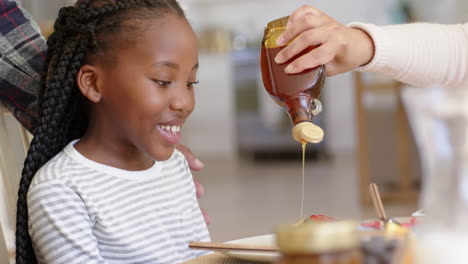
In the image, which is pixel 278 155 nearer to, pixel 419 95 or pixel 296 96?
pixel 296 96

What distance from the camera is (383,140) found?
4.24 m

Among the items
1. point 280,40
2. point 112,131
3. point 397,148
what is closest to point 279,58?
point 280,40

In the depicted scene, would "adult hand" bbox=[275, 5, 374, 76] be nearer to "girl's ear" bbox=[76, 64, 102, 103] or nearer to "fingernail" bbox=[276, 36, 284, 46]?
"fingernail" bbox=[276, 36, 284, 46]

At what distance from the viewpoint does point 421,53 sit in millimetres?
1356

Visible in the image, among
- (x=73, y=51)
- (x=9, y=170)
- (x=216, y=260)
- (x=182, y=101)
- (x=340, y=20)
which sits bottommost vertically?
(x=216, y=260)

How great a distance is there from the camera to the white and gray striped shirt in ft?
3.43

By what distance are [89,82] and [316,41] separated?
42 cm

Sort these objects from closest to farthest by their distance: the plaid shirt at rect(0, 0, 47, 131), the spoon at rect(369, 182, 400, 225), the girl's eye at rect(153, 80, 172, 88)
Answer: the spoon at rect(369, 182, 400, 225) < the girl's eye at rect(153, 80, 172, 88) < the plaid shirt at rect(0, 0, 47, 131)

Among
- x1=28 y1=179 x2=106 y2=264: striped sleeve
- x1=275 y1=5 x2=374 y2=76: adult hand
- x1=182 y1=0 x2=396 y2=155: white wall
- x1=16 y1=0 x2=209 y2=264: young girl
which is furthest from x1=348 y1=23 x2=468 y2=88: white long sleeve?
x1=182 y1=0 x2=396 y2=155: white wall

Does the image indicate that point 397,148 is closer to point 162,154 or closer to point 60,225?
point 162,154

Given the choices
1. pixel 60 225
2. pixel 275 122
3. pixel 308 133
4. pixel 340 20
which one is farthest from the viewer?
pixel 340 20

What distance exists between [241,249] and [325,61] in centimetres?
45

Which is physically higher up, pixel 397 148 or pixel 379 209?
pixel 379 209

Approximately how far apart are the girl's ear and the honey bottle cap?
0.41 metres
